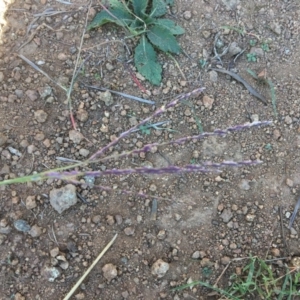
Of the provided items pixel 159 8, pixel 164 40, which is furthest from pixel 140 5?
pixel 164 40

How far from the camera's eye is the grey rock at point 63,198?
2.11m

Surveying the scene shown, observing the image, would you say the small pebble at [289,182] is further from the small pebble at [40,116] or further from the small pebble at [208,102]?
the small pebble at [40,116]

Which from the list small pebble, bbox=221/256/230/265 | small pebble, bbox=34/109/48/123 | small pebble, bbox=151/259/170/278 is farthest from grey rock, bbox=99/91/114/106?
small pebble, bbox=221/256/230/265

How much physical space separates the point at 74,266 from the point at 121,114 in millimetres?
746

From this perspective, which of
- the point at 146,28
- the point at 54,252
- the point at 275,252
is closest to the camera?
the point at 54,252

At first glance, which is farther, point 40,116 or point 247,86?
point 247,86

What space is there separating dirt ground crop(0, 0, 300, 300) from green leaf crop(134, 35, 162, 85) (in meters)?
0.05

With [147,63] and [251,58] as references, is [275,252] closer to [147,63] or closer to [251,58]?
[251,58]

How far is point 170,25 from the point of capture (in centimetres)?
239

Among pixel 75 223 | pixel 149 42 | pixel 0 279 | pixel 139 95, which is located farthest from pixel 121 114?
pixel 0 279

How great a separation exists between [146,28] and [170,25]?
12 centimetres

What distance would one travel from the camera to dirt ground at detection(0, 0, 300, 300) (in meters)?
2.11

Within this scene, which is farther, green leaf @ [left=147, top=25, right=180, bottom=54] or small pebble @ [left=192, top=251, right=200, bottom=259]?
green leaf @ [left=147, top=25, right=180, bottom=54]

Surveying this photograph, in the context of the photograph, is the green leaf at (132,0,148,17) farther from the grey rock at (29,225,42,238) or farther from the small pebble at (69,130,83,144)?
the grey rock at (29,225,42,238)
